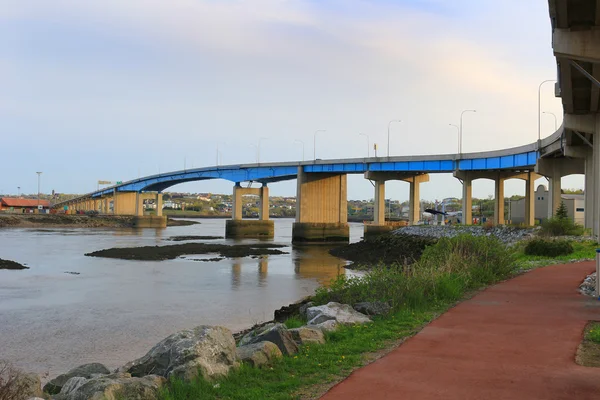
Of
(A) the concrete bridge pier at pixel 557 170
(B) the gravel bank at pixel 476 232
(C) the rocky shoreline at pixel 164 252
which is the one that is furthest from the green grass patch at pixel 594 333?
(A) the concrete bridge pier at pixel 557 170

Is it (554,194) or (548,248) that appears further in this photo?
(554,194)

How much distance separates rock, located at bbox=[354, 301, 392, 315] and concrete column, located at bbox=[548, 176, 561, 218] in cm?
4280

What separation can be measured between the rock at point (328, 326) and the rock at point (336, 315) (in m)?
0.22

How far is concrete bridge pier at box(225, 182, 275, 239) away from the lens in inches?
3440

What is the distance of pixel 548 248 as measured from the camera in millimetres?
26266

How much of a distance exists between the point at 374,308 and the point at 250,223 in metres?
77.1

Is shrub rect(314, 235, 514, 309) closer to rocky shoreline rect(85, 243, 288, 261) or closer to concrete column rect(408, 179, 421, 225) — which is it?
rocky shoreline rect(85, 243, 288, 261)

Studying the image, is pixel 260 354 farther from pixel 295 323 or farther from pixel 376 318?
pixel 295 323

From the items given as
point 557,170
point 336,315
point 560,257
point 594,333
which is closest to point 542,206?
point 557,170

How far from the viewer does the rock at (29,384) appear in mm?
8073

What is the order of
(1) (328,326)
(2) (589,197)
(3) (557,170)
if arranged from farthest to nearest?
(3) (557,170) < (2) (589,197) < (1) (328,326)

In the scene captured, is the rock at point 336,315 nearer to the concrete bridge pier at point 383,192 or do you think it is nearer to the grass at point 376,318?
the grass at point 376,318

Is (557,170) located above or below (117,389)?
above

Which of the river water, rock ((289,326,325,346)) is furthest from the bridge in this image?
the river water
